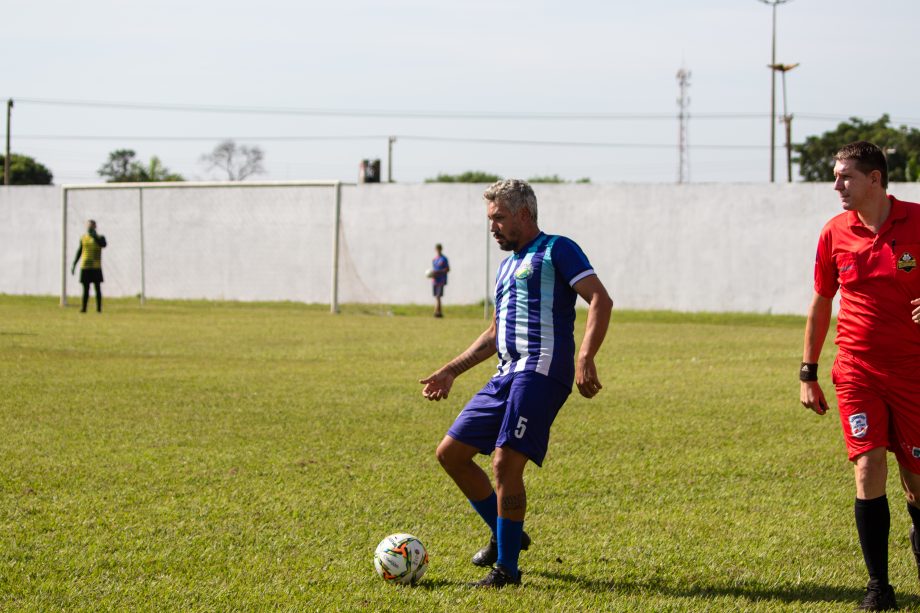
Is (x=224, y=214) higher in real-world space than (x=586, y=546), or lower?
higher

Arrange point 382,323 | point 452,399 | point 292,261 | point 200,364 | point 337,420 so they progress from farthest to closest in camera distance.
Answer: point 292,261, point 382,323, point 200,364, point 452,399, point 337,420

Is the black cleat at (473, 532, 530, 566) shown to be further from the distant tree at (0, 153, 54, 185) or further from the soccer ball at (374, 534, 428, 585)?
the distant tree at (0, 153, 54, 185)

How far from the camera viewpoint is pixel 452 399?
12461 millimetres

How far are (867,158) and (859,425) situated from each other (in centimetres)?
118

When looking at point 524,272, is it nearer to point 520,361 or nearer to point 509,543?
point 520,361

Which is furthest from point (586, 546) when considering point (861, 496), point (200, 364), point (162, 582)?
point (200, 364)

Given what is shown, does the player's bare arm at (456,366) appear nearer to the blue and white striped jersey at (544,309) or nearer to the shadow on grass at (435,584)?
the blue and white striped jersey at (544,309)

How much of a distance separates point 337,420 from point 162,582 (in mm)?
5361

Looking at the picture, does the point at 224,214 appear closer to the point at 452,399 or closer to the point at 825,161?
the point at 452,399

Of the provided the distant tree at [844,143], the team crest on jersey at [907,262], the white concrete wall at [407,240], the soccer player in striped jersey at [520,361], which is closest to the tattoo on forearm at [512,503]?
the soccer player in striped jersey at [520,361]

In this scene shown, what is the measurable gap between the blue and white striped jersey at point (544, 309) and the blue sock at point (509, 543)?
72 centimetres

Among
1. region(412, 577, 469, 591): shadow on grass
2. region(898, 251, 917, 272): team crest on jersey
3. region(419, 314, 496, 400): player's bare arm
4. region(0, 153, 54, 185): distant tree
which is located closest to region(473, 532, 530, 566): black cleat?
region(412, 577, 469, 591): shadow on grass

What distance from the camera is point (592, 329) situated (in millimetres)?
5320

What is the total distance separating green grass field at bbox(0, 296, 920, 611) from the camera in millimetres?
5230
